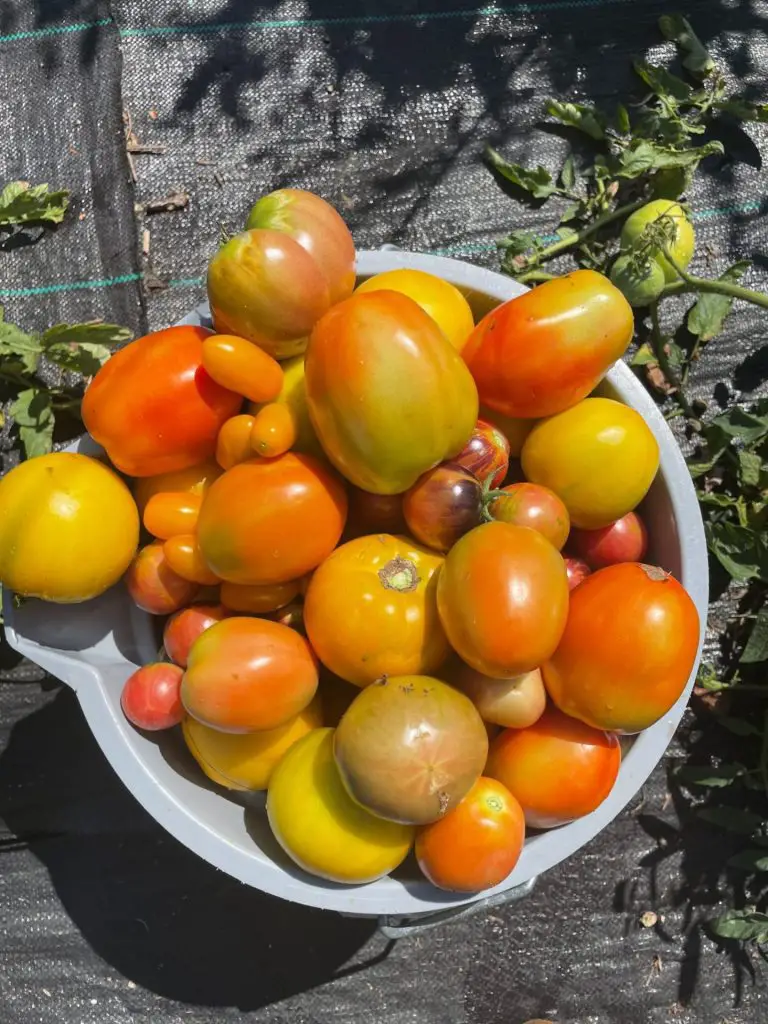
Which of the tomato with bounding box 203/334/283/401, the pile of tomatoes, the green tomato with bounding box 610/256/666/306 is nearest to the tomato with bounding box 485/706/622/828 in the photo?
the pile of tomatoes

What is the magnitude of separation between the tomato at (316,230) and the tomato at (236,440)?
20 centimetres

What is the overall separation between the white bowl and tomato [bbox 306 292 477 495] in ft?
0.84

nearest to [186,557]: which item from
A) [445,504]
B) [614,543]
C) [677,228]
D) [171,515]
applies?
[171,515]

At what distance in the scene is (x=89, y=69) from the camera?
162 centimetres

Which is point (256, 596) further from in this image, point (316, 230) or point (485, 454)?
point (316, 230)

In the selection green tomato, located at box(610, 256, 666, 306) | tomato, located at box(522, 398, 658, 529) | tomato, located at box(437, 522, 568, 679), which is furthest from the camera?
green tomato, located at box(610, 256, 666, 306)

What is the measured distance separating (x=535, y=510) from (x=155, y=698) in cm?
52

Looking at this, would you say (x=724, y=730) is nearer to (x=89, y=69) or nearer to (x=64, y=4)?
(x=89, y=69)

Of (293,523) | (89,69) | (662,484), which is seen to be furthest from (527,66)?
(293,523)

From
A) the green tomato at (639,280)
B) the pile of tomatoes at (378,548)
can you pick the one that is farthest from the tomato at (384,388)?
the green tomato at (639,280)

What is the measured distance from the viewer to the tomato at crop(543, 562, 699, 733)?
2.88 feet

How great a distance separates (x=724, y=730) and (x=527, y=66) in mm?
1390

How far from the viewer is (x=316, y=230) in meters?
0.99

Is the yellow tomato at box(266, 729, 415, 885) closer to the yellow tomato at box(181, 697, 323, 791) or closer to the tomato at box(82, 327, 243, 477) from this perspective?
the yellow tomato at box(181, 697, 323, 791)
